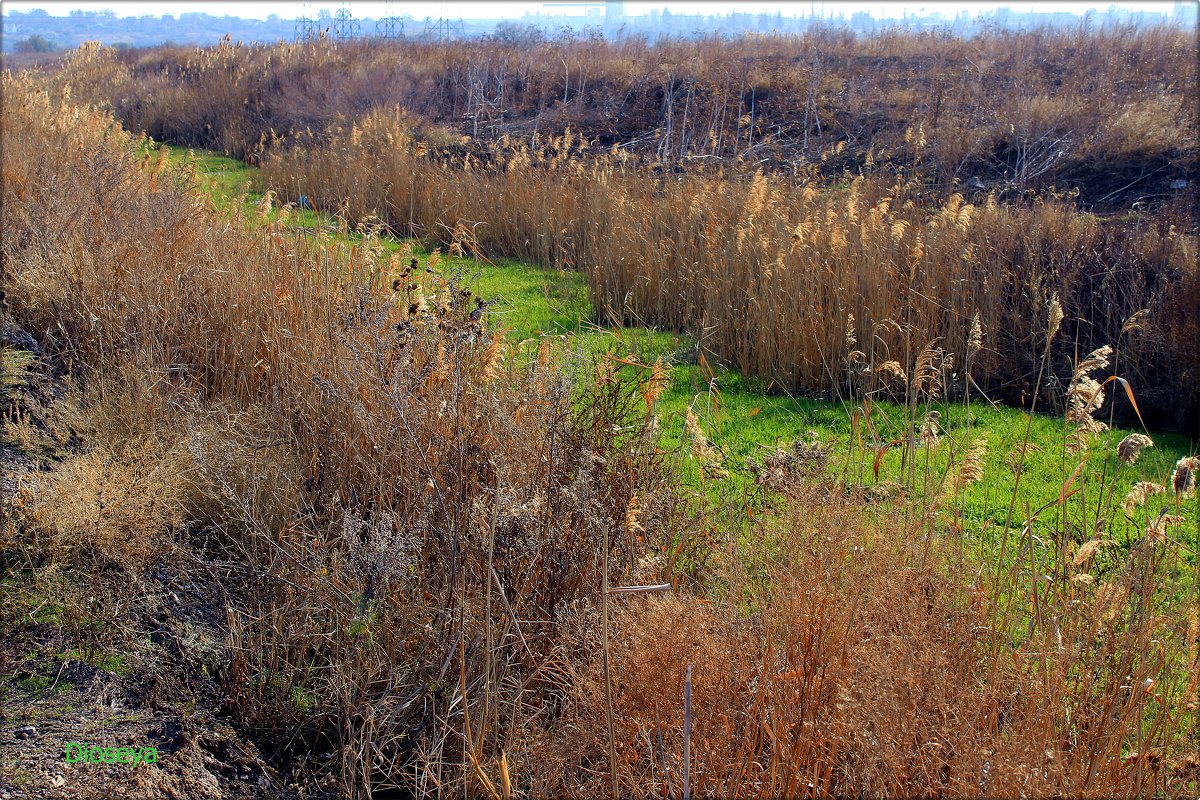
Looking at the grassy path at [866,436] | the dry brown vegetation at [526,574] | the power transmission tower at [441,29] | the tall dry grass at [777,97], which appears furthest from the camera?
the power transmission tower at [441,29]

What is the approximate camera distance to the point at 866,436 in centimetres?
512

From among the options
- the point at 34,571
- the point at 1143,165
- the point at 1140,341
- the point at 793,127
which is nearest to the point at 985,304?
the point at 1140,341

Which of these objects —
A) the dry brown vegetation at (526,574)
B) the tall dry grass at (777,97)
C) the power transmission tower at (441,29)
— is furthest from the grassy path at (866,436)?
the power transmission tower at (441,29)

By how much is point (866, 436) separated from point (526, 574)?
288 centimetres

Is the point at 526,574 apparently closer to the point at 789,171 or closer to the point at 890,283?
the point at 890,283

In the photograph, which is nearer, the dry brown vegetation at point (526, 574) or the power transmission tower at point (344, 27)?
the dry brown vegetation at point (526, 574)

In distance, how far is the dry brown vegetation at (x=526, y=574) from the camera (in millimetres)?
2143

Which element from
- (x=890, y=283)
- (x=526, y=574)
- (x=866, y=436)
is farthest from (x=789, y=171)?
(x=526, y=574)

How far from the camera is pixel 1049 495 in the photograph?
4.37m

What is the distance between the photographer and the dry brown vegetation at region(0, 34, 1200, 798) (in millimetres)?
2143

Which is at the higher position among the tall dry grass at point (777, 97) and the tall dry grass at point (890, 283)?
the tall dry grass at point (777, 97)

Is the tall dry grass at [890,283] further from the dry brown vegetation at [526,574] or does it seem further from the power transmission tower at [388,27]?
the power transmission tower at [388,27]

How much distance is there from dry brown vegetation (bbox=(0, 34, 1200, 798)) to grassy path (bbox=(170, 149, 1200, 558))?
234 mm

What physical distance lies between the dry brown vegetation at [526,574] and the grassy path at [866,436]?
0.77 ft
